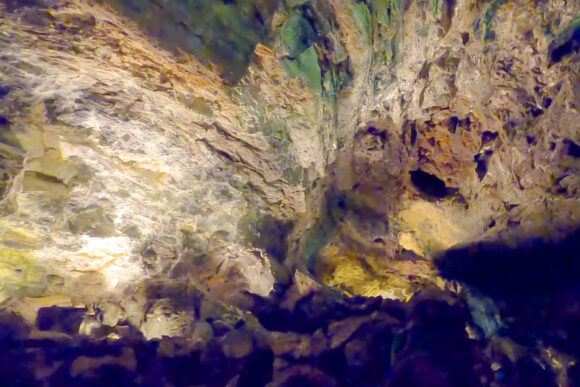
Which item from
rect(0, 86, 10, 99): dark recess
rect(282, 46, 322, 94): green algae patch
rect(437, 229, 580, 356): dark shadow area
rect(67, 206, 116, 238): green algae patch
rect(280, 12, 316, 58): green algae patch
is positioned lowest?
rect(67, 206, 116, 238): green algae patch

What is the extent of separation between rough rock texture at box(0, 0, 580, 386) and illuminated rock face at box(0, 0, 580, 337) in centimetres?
1

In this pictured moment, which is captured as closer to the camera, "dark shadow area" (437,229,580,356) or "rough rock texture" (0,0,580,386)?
"rough rock texture" (0,0,580,386)

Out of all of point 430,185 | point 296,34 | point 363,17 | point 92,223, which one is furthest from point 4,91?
point 430,185

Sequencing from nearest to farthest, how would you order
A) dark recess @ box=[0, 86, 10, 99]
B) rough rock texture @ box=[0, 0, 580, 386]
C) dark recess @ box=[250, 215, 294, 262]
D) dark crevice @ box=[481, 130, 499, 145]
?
rough rock texture @ box=[0, 0, 580, 386], dark recess @ box=[0, 86, 10, 99], dark crevice @ box=[481, 130, 499, 145], dark recess @ box=[250, 215, 294, 262]

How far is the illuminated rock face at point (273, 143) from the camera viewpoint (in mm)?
1876

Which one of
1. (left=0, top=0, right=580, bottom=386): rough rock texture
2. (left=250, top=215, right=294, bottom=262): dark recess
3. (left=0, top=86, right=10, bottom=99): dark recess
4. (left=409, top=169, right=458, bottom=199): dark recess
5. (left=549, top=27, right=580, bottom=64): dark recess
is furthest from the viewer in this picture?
(left=250, top=215, right=294, bottom=262): dark recess

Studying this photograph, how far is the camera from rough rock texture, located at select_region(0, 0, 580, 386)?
1910mm

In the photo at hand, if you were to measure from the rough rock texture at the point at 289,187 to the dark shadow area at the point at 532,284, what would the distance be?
1 centimetres

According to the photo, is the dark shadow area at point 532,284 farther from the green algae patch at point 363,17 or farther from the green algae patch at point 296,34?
the green algae patch at point 296,34

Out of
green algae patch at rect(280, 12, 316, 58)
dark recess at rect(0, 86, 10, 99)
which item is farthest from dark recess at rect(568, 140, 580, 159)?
dark recess at rect(0, 86, 10, 99)

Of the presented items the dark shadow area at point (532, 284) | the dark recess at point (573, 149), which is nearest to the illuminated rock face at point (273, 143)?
the dark recess at point (573, 149)

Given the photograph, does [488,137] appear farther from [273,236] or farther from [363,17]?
[273,236]

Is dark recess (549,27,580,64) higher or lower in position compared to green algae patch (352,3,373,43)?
higher

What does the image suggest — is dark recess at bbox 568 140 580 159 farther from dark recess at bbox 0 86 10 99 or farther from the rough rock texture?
dark recess at bbox 0 86 10 99
